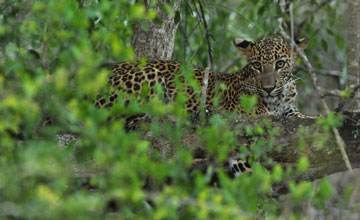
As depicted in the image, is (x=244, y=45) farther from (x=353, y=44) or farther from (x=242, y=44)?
(x=353, y=44)

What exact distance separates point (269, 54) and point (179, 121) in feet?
12.2

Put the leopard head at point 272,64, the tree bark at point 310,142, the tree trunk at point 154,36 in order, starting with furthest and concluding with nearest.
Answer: the tree trunk at point 154,36
the leopard head at point 272,64
the tree bark at point 310,142

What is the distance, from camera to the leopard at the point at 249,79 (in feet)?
25.9

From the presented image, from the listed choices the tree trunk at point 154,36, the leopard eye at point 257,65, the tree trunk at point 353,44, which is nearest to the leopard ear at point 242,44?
the leopard eye at point 257,65

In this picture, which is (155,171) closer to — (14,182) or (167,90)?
(14,182)

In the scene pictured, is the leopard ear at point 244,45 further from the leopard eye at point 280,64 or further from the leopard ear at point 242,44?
the leopard eye at point 280,64

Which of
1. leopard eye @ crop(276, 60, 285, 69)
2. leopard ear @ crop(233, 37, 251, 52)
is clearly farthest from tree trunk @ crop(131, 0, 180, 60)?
leopard eye @ crop(276, 60, 285, 69)

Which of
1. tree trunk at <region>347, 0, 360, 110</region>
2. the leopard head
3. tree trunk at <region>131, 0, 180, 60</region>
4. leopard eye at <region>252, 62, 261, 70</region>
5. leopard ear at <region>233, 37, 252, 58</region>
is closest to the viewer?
tree trunk at <region>347, 0, 360, 110</region>

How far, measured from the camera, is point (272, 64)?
313 inches

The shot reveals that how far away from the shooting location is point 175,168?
4.00 metres

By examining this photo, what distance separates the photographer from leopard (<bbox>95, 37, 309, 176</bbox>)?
25.9 feet

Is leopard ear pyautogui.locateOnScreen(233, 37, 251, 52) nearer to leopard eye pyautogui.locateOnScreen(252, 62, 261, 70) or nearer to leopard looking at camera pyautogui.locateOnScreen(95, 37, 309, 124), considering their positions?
leopard looking at camera pyautogui.locateOnScreen(95, 37, 309, 124)

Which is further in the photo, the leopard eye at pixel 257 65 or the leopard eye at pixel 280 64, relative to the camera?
the leopard eye at pixel 257 65

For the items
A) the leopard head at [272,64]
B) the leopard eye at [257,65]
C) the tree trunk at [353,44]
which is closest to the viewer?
the tree trunk at [353,44]
